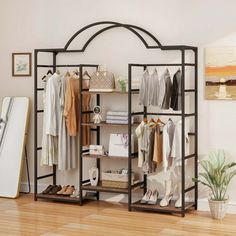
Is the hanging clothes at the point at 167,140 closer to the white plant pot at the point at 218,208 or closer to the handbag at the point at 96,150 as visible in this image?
the white plant pot at the point at 218,208

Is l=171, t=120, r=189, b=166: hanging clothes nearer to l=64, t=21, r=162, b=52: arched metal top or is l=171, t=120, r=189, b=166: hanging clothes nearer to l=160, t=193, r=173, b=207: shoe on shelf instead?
l=160, t=193, r=173, b=207: shoe on shelf

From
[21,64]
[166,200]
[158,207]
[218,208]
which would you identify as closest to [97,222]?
[158,207]

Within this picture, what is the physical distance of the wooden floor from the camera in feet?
18.6

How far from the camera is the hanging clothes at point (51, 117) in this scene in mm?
6918

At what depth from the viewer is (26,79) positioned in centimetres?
763

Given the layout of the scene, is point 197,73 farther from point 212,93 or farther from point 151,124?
point 151,124

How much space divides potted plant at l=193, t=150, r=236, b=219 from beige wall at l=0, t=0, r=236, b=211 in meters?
0.14

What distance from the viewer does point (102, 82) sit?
264 inches

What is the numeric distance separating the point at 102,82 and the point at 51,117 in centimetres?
75

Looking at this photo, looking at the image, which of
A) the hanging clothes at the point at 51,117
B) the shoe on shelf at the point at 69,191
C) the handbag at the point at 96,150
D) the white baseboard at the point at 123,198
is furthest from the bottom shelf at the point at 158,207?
the hanging clothes at the point at 51,117

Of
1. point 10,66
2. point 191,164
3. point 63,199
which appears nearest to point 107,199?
point 63,199

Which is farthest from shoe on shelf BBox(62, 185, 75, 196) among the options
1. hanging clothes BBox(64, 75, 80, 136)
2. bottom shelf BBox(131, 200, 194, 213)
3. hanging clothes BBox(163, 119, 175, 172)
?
hanging clothes BBox(163, 119, 175, 172)

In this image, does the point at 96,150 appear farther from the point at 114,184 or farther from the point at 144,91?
the point at 144,91

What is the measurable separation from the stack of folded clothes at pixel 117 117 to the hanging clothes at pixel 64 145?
1.86ft
